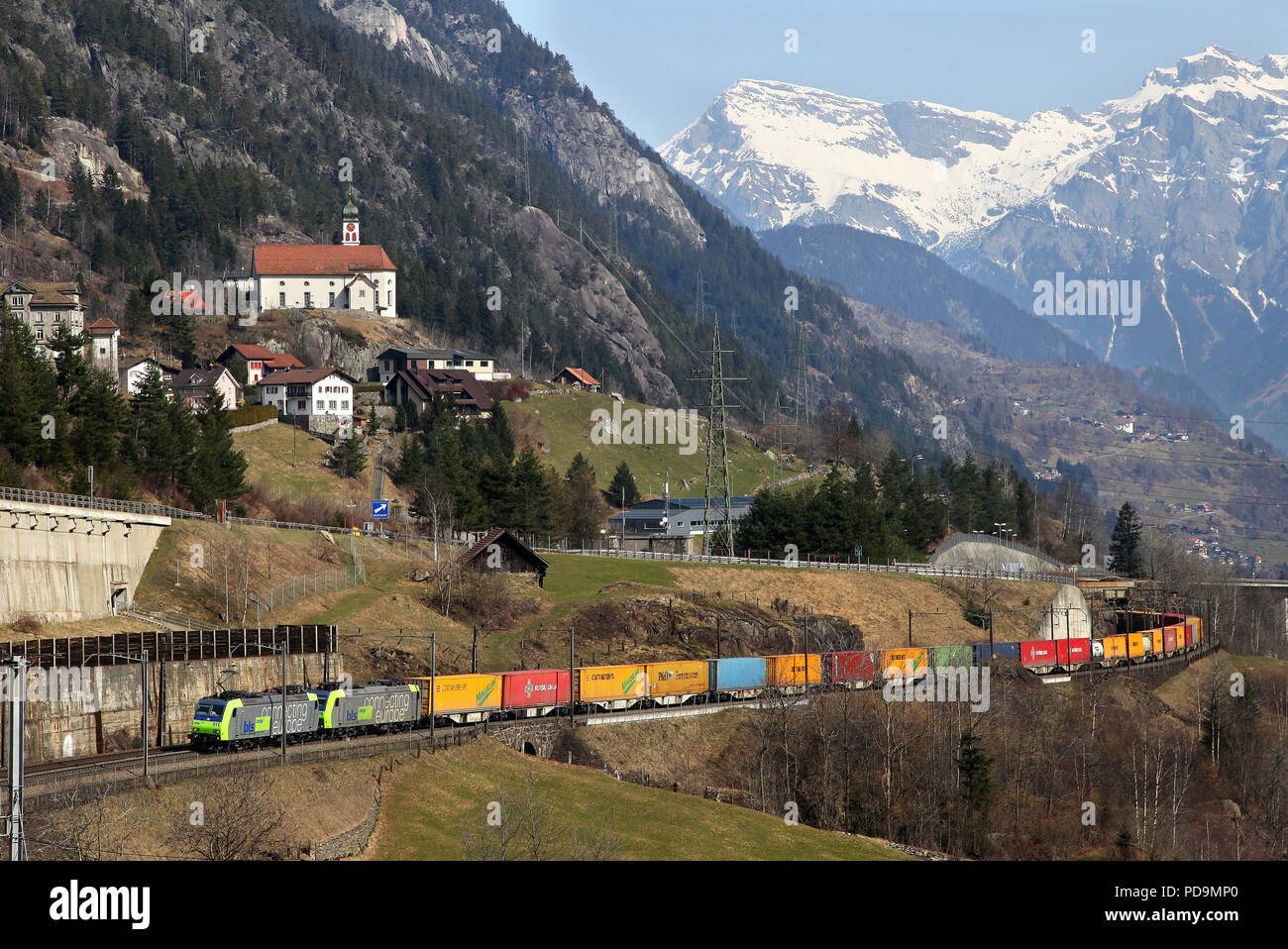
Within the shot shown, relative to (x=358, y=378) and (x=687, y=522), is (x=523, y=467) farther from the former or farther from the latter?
(x=358, y=378)

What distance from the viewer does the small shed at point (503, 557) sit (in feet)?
329

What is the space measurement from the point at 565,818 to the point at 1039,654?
60.0m

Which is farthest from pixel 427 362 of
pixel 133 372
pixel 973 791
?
pixel 973 791

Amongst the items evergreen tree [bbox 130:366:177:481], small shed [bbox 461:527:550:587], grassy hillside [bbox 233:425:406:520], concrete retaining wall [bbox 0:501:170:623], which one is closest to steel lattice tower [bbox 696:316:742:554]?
small shed [bbox 461:527:550:587]

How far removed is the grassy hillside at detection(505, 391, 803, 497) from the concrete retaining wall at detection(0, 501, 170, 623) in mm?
84526

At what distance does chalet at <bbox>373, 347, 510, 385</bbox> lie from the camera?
17875 cm

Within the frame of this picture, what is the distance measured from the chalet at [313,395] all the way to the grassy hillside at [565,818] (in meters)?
94.8

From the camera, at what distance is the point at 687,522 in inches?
5719

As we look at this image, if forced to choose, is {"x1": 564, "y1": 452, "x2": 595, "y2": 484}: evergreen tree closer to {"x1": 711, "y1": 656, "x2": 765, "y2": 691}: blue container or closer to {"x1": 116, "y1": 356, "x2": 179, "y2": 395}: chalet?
{"x1": 116, "y1": 356, "x2": 179, "y2": 395}: chalet

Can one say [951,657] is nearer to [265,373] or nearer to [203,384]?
[203,384]

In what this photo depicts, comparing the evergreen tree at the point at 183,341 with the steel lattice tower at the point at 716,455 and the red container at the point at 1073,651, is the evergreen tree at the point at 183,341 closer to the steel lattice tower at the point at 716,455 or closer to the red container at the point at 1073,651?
the steel lattice tower at the point at 716,455

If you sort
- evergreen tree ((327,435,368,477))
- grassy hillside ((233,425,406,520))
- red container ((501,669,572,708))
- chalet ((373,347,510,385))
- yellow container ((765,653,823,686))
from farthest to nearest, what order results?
chalet ((373,347,510,385)), evergreen tree ((327,435,368,477)), grassy hillside ((233,425,406,520)), yellow container ((765,653,823,686)), red container ((501,669,572,708))

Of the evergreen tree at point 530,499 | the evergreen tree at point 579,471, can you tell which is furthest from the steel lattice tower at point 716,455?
the evergreen tree at point 530,499
